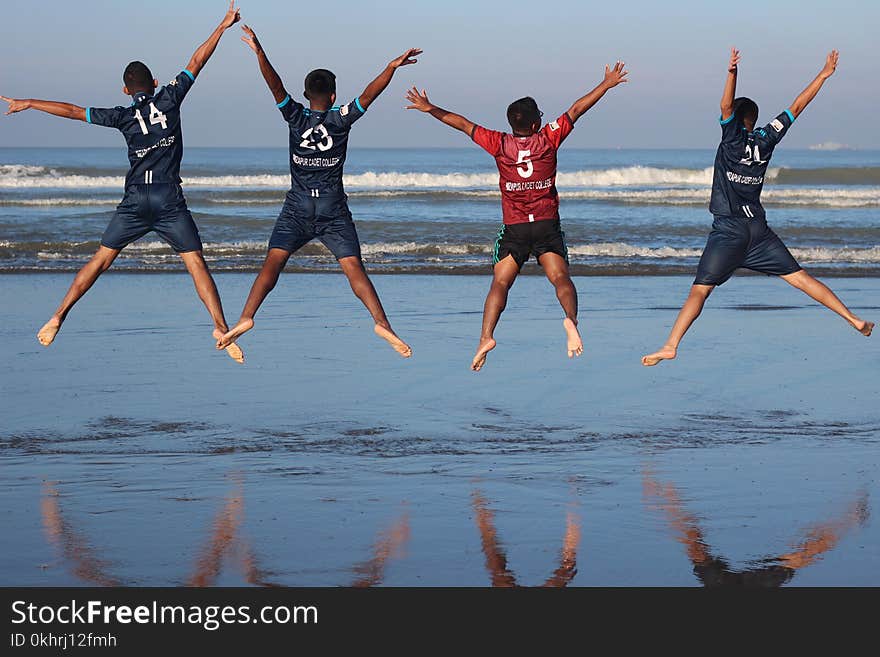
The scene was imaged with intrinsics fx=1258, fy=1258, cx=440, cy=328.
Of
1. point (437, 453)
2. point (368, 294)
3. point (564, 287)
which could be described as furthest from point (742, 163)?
point (437, 453)

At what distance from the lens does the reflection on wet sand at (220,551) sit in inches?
290

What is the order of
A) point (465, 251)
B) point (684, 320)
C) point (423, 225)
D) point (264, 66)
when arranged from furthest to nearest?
point (423, 225) → point (465, 251) → point (684, 320) → point (264, 66)

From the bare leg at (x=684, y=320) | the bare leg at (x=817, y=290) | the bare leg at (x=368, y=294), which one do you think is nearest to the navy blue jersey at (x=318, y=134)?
the bare leg at (x=368, y=294)

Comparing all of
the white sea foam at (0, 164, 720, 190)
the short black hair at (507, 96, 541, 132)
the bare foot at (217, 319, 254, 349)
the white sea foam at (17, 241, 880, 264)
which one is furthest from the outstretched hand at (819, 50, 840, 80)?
the white sea foam at (0, 164, 720, 190)

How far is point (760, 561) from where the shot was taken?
773cm

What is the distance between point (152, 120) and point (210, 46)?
0.77 meters

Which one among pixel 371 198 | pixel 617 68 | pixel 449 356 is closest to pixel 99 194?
pixel 371 198

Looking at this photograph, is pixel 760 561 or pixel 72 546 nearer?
pixel 760 561

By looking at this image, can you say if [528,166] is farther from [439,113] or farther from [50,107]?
[50,107]

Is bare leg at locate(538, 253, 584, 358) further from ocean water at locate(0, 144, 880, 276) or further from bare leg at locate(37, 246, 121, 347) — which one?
ocean water at locate(0, 144, 880, 276)

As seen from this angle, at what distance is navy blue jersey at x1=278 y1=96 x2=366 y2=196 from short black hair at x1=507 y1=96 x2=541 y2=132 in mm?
1236

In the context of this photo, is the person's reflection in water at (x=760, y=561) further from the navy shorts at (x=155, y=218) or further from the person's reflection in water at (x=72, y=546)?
the navy shorts at (x=155, y=218)

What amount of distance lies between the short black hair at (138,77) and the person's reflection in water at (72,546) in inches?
138
